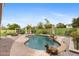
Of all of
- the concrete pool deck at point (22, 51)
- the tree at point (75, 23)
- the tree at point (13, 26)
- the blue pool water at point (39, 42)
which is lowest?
the concrete pool deck at point (22, 51)

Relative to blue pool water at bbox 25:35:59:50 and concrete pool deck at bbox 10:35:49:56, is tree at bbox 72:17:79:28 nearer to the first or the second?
blue pool water at bbox 25:35:59:50

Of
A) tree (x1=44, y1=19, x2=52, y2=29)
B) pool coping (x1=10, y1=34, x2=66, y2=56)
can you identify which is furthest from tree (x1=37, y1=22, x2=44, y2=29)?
pool coping (x1=10, y1=34, x2=66, y2=56)

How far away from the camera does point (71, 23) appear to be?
3746mm

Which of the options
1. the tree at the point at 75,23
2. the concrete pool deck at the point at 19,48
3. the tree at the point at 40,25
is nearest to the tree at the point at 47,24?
the tree at the point at 40,25

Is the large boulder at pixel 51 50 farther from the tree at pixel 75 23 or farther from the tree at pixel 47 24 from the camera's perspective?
the tree at pixel 75 23

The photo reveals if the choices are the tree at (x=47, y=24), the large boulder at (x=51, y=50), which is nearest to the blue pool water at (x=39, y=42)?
the large boulder at (x=51, y=50)

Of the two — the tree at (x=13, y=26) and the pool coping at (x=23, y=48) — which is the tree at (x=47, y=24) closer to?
the pool coping at (x=23, y=48)

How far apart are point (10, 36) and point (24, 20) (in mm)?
287

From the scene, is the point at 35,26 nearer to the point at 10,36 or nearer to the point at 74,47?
the point at 10,36

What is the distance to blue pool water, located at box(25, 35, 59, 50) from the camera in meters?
3.75

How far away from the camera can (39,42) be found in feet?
12.3

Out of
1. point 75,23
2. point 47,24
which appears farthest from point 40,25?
point 75,23

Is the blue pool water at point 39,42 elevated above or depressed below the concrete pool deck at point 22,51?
above

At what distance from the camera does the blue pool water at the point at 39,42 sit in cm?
375
